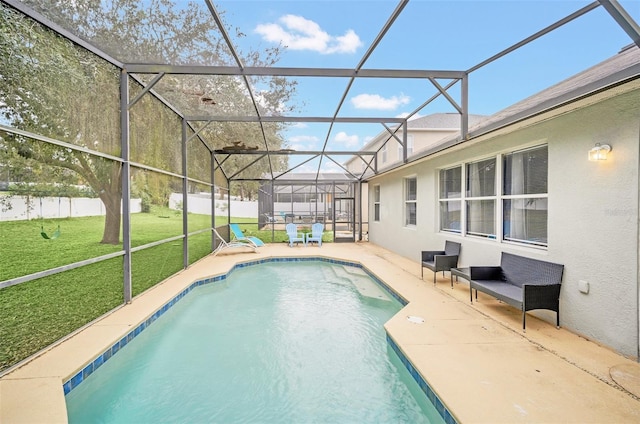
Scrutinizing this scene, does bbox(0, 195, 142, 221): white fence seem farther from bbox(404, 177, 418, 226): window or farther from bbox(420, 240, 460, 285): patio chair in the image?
bbox(404, 177, 418, 226): window

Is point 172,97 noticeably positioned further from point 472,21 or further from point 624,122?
point 624,122

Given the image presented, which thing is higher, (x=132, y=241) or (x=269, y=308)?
(x=132, y=241)

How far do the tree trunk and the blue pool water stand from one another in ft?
4.56

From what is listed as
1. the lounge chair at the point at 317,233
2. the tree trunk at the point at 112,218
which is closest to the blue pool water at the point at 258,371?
the tree trunk at the point at 112,218

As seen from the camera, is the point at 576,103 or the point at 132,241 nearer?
the point at 576,103

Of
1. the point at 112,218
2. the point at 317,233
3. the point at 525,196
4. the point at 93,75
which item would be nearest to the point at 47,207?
the point at 112,218

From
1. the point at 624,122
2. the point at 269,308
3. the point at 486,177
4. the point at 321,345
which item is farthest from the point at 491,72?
the point at 269,308

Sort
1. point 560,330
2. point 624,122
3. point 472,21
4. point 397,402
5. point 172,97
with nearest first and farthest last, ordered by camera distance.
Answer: point 397,402
point 624,122
point 560,330
point 472,21
point 172,97

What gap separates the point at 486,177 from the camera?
5188 mm

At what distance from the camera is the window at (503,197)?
4.01 m

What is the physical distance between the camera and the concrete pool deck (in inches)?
81.6

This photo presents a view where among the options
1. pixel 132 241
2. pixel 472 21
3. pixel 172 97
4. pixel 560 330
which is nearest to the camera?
pixel 560 330

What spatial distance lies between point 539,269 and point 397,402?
2526mm

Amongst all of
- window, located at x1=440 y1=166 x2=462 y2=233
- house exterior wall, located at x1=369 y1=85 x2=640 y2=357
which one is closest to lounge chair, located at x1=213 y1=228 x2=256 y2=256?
window, located at x1=440 y1=166 x2=462 y2=233
